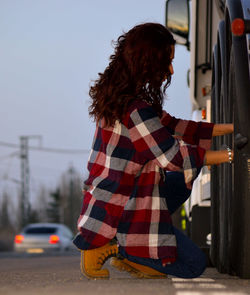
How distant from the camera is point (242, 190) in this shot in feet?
15.4

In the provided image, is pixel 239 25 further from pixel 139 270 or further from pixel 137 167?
pixel 139 270

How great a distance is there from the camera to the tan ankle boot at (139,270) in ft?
16.4

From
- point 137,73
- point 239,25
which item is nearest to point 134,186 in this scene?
point 137,73

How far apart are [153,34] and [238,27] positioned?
0.55 m

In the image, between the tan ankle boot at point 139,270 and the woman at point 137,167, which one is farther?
the tan ankle boot at point 139,270

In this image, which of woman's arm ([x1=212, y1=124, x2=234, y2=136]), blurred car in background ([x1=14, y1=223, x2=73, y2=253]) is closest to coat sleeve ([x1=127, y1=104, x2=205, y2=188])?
woman's arm ([x1=212, y1=124, x2=234, y2=136])

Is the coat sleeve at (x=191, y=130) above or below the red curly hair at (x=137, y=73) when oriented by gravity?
below

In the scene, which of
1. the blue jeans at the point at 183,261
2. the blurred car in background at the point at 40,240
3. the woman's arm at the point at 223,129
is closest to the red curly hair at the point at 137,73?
the woman's arm at the point at 223,129

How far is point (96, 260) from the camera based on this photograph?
4984 millimetres

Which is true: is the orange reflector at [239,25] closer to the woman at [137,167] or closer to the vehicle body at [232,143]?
the vehicle body at [232,143]

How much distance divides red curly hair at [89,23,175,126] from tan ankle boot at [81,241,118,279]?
0.75 meters

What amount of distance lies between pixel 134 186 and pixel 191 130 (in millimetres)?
718

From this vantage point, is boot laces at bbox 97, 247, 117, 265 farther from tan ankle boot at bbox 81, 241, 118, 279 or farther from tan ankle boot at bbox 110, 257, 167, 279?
tan ankle boot at bbox 110, 257, 167, 279

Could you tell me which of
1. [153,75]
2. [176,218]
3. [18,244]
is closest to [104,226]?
[153,75]
